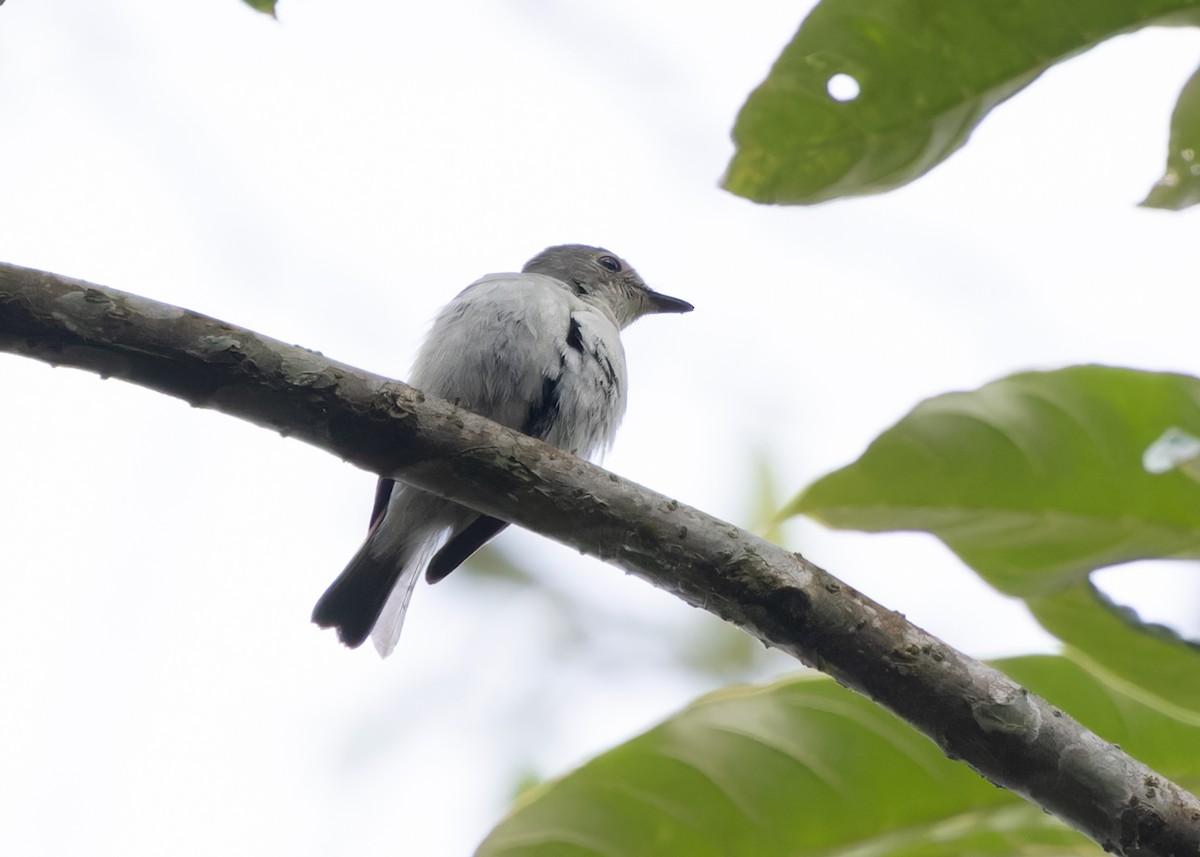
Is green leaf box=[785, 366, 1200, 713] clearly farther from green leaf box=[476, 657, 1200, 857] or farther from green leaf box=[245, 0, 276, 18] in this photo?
green leaf box=[245, 0, 276, 18]

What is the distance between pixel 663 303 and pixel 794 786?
337 centimetres

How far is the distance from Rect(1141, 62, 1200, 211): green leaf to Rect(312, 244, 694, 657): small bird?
188cm

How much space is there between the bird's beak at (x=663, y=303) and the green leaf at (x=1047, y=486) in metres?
2.99

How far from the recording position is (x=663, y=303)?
224 inches

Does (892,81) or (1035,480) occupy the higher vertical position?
(892,81)

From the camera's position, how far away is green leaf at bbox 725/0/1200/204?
256 centimetres

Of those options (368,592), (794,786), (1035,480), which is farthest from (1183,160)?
(368,592)

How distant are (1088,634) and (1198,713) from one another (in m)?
0.27

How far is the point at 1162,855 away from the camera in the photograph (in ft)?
6.49

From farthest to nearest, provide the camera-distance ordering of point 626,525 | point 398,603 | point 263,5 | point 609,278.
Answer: point 609,278
point 398,603
point 263,5
point 626,525

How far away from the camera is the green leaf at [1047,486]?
2650 millimetres

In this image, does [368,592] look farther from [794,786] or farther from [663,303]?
[663,303]

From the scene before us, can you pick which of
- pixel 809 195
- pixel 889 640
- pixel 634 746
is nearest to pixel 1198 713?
pixel 889 640

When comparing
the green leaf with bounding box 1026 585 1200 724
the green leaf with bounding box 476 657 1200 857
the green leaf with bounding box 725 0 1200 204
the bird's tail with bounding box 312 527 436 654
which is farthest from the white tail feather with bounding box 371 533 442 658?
the green leaf with bounding box 1026 585 1200 724
